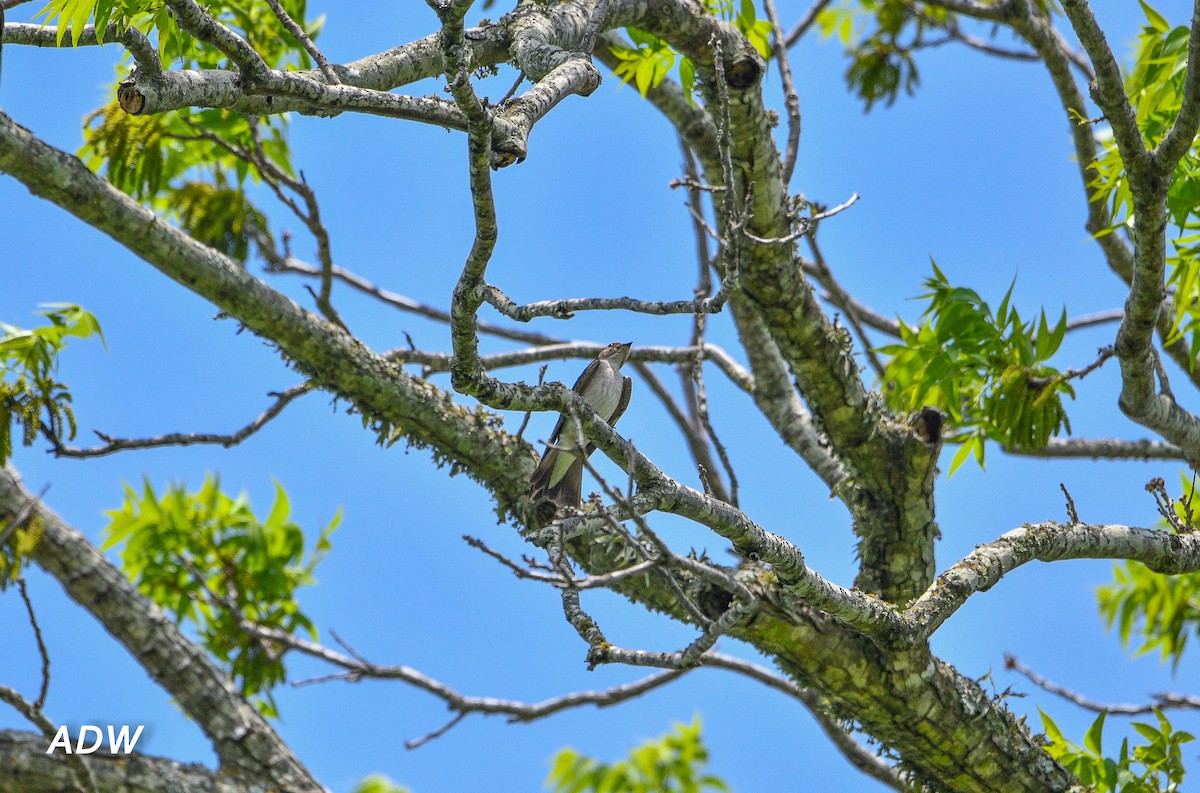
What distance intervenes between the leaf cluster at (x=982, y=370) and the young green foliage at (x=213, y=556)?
13.6ft

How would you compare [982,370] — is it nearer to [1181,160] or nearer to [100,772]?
[1181,160]

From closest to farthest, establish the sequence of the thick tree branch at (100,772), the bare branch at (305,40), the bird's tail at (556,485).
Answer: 1. the bare branch at (305,40)
2. the thick tree branch at (100,772)
3. the bird's tail at (556,485)

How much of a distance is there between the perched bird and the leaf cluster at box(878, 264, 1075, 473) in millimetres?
1484

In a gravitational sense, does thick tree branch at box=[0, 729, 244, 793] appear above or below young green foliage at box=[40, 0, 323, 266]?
below

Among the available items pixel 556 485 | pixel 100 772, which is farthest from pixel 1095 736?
pixel 100 772

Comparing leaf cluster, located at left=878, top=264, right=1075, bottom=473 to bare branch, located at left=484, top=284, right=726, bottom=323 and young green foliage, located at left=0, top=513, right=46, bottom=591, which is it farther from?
young green foliage, located at left=0, top=513, right=46, bottom=591

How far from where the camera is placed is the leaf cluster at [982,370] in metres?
4.73

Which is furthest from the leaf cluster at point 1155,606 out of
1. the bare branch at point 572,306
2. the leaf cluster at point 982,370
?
the bare branch at point 572,306

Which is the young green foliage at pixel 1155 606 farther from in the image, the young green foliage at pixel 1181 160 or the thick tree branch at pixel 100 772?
the thick tree branch at pixel 100 772

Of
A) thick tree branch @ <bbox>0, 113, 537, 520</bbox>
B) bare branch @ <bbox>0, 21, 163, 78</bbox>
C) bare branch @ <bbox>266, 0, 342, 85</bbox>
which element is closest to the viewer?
bare branch @ <bbox>0, 21, 163, 78</bbox>

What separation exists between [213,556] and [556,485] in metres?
3.10

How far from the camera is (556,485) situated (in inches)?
197

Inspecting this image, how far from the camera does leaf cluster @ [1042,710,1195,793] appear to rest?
486 cm

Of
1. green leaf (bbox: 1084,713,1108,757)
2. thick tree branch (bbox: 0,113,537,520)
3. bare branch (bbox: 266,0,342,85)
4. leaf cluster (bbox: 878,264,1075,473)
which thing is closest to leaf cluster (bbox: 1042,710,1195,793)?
green leaf (bbox: 1084,713,1108,757)
